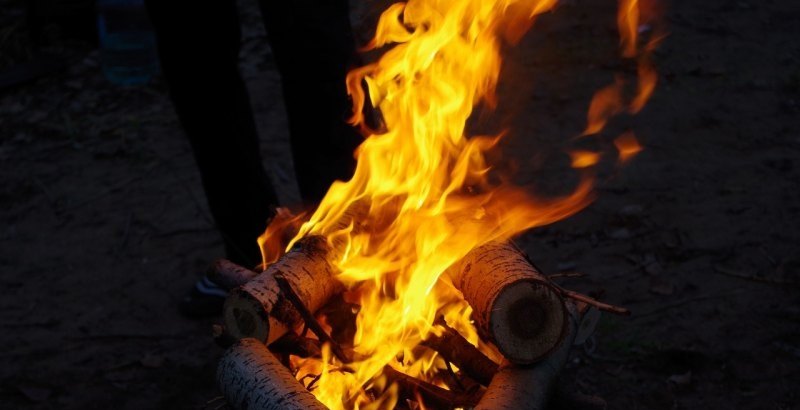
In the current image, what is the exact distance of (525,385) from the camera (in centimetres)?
218

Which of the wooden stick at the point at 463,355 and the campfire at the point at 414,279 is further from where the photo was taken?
the wooden stick at the point at 463,355

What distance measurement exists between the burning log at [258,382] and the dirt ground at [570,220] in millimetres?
918

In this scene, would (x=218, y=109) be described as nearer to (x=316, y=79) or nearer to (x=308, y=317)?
(x=316, y=79)

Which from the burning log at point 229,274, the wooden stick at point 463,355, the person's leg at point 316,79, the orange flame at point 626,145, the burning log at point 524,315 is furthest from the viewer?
the orange flame at point 626,145

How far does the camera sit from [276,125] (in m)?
6.04

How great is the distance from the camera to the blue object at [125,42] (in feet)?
23.3

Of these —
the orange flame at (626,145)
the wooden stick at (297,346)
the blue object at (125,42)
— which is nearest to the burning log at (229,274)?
the wooden stick at (297,346)

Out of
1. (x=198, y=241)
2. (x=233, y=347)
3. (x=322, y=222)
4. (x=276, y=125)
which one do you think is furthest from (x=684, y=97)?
(x=233, y=347)

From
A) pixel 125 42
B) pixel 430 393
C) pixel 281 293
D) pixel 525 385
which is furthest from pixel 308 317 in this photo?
pixel 125 42

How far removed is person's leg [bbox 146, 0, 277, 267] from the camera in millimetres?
3496

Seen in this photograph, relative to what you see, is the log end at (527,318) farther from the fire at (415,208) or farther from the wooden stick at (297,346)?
the wooden stick at (297,346)

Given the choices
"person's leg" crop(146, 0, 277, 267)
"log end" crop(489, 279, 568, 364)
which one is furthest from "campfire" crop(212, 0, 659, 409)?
"person's leg" crop(146, 0, 277, 267)

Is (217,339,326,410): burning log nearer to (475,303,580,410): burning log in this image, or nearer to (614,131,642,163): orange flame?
(475,303,580,410): burning log

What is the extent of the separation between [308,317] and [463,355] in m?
0.43
